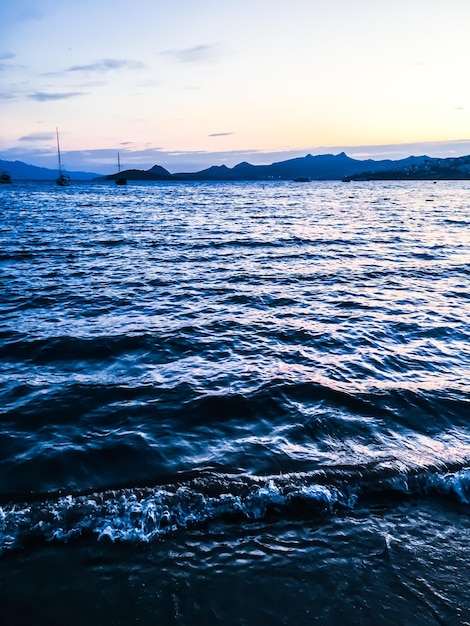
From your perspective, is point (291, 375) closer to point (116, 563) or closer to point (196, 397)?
point (196, 397)

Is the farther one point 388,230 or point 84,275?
point 388,230

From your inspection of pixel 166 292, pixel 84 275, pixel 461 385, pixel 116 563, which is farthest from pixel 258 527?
pixel 84 275

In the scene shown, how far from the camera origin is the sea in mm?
4715

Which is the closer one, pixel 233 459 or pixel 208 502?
pixel 208 502

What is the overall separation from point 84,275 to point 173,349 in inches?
449

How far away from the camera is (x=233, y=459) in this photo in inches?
285

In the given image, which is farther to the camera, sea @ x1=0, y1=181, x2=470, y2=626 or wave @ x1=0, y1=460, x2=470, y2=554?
wave @ x1=0, y1=460, x2=470, y2=554

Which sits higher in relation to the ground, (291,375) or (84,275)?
(84,275)

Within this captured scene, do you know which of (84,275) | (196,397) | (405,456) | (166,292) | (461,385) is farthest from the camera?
(84,275)

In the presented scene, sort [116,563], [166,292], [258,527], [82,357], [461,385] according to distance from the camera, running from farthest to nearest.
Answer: [166,292]
[82,357]
[461,385]
[258,527]
[116,563]

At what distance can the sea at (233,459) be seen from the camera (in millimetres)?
4715

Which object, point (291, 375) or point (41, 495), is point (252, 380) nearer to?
point (291, 375)

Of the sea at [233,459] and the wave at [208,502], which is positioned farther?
the wave at [208,502]

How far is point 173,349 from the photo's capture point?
12109mm
